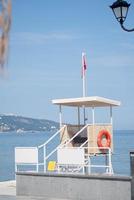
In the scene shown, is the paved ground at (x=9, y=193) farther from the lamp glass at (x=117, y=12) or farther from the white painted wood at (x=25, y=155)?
the lamp glass at (x=117, y=12)

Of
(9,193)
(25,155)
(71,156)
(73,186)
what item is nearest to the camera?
(73,186)

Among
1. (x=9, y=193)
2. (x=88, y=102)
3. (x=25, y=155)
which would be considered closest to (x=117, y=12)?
(x=25, y=155)

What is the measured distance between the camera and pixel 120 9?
33.9ft

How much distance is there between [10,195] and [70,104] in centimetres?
418

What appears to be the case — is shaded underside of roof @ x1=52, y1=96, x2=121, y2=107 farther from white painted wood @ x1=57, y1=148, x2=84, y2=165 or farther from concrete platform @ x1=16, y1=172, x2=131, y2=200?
concrete platform @ x1=16, y1=172, x2=131, y2=200

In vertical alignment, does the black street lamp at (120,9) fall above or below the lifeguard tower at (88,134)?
above

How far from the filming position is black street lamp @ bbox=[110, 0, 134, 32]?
10250 mm

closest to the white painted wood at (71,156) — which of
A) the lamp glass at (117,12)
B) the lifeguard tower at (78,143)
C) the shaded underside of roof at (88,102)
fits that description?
the lifeguard tower at (78,143)

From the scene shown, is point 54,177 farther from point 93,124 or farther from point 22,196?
point 93,124

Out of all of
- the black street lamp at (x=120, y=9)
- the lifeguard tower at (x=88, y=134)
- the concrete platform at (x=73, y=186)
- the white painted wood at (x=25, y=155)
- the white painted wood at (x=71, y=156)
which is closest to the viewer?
the black street lamp at (x=120, y=9)

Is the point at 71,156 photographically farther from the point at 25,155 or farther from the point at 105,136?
the point at 105,136

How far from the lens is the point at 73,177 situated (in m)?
13.9

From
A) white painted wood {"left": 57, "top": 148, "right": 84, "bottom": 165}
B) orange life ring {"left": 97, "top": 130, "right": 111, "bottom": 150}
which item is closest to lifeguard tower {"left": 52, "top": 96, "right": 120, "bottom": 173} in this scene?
orange life ring {"left": 97, "top": 130, "right": 111, "bottom": 150}

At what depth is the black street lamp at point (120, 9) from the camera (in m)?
10.2
